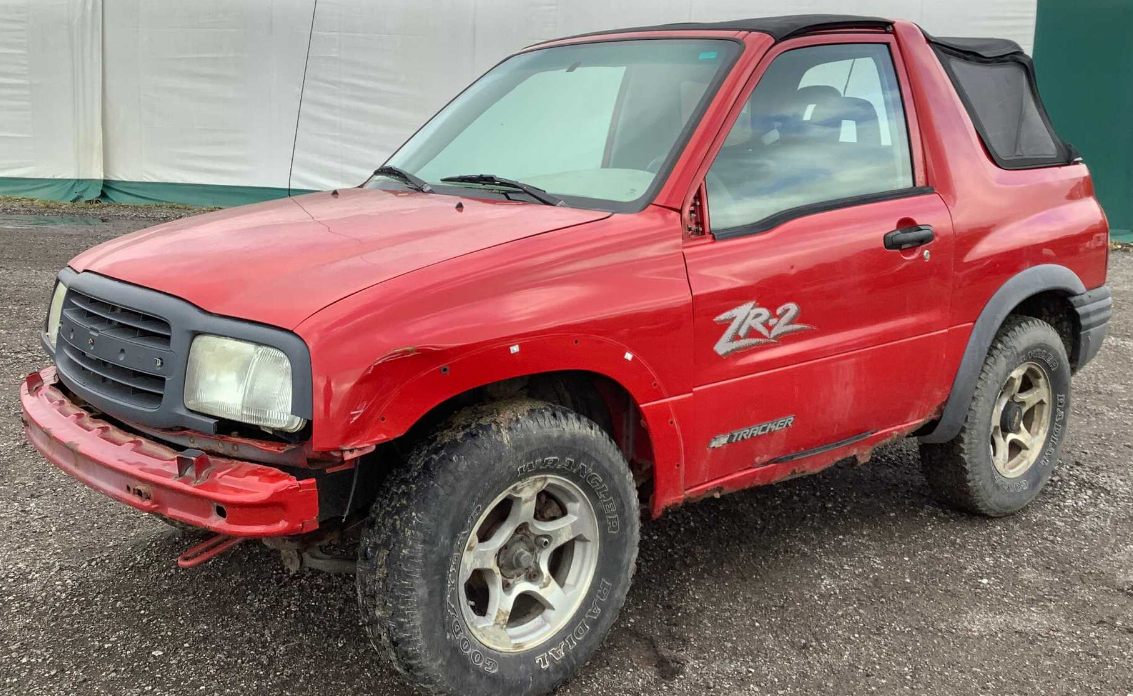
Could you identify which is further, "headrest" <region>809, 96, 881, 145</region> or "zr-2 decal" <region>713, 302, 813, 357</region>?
"headrest" <region>809, 96, 881, 145</region>

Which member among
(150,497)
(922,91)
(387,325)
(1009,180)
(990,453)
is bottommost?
(990,453)

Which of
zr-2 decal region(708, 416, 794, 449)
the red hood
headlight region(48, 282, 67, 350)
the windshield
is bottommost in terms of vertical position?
zr-2 decal region(708, 416, 794, 449)

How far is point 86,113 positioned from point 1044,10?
38.7 feet

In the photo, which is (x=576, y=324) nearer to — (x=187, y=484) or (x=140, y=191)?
(x=187, y=484)

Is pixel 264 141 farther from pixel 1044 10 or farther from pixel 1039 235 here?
pixel 1039 235

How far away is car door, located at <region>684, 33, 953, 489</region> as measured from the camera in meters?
3.07

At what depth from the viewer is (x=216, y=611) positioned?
10.8 feet

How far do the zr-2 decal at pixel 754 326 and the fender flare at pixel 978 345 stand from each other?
0.96m

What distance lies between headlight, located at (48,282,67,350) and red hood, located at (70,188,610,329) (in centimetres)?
11

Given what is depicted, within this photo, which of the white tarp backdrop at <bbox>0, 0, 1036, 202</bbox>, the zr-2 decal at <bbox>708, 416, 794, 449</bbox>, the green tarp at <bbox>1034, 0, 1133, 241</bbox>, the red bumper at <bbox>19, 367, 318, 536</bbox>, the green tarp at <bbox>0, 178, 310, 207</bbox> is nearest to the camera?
the red bumper at <bbox>19, 367, 318, 536</bbox>

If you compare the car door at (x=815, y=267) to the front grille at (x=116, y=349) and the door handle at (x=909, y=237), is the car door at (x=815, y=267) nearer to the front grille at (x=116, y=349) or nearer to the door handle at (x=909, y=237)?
the door handle at (x=909, y=237)

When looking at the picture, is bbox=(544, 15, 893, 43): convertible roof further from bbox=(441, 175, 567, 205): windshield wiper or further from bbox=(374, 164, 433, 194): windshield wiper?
bbox=(374, 164, 433, 194): windshield wiper

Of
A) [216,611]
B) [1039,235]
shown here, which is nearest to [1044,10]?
[1039,235]

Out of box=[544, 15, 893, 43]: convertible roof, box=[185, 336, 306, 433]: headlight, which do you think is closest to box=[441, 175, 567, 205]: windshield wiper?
box=[544, 15, 893, 43]: convertible roof
